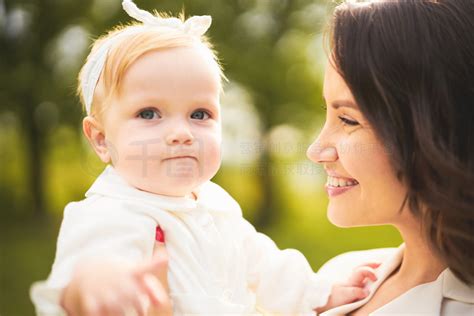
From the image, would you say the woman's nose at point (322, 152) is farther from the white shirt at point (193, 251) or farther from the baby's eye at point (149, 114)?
the baby's eye at point (149, 114)

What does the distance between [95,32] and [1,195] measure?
3.13 metres

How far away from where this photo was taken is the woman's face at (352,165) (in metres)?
1.91

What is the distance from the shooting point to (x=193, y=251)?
1854 millimetres

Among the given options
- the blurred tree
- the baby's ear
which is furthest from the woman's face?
the blurred tree

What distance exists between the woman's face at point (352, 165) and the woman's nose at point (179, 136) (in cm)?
44

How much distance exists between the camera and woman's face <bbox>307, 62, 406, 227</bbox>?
1911mm

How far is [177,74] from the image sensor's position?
1.87 meters

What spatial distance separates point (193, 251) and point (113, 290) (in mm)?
438

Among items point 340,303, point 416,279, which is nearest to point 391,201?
point 416,279

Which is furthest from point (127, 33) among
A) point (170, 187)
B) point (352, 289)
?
point (352, 289)

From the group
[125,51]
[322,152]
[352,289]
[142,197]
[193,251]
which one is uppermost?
[125,51]

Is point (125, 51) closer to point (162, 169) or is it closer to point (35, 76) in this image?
point (162, 169)

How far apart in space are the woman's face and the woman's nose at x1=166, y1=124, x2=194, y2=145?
0.44 metres

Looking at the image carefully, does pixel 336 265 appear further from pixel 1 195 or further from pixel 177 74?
pixel 1 195
